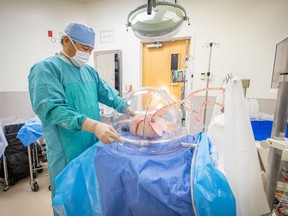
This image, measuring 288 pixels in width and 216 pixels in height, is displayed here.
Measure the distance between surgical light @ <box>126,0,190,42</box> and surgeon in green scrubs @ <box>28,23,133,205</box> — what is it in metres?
0.38

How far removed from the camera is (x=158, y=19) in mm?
828

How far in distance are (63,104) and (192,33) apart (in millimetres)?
2451

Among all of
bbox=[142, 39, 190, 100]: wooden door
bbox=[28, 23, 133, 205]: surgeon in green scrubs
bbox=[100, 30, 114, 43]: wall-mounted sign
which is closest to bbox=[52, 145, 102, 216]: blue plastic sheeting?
bbox=[28, 23, 133, 205]: surgeon in green scrubs

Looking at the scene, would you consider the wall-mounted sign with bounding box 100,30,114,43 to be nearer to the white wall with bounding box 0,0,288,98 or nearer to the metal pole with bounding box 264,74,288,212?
the white wall with bounding box 0,0,288,98

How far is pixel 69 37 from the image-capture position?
1046 millimetres

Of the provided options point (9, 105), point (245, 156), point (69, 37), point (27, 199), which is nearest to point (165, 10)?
point (69, 37)

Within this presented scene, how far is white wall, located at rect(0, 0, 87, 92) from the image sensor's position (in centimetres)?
273

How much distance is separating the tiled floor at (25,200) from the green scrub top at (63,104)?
1.05m

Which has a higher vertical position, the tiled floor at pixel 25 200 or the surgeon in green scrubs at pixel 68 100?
the surgeon in green scrubs at pixel 68 100

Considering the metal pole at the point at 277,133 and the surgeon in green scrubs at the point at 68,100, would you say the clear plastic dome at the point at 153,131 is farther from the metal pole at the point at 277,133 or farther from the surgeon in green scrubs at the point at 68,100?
the metal pole at the point at 277,133

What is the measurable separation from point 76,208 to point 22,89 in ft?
9.73

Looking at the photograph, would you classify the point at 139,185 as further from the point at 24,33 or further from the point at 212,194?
the point at 24,33

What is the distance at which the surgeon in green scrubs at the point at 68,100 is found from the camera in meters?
0.85

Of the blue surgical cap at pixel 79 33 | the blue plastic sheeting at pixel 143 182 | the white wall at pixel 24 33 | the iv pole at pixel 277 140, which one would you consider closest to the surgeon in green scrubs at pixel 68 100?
the blue surgical cap at pixel 79 33
